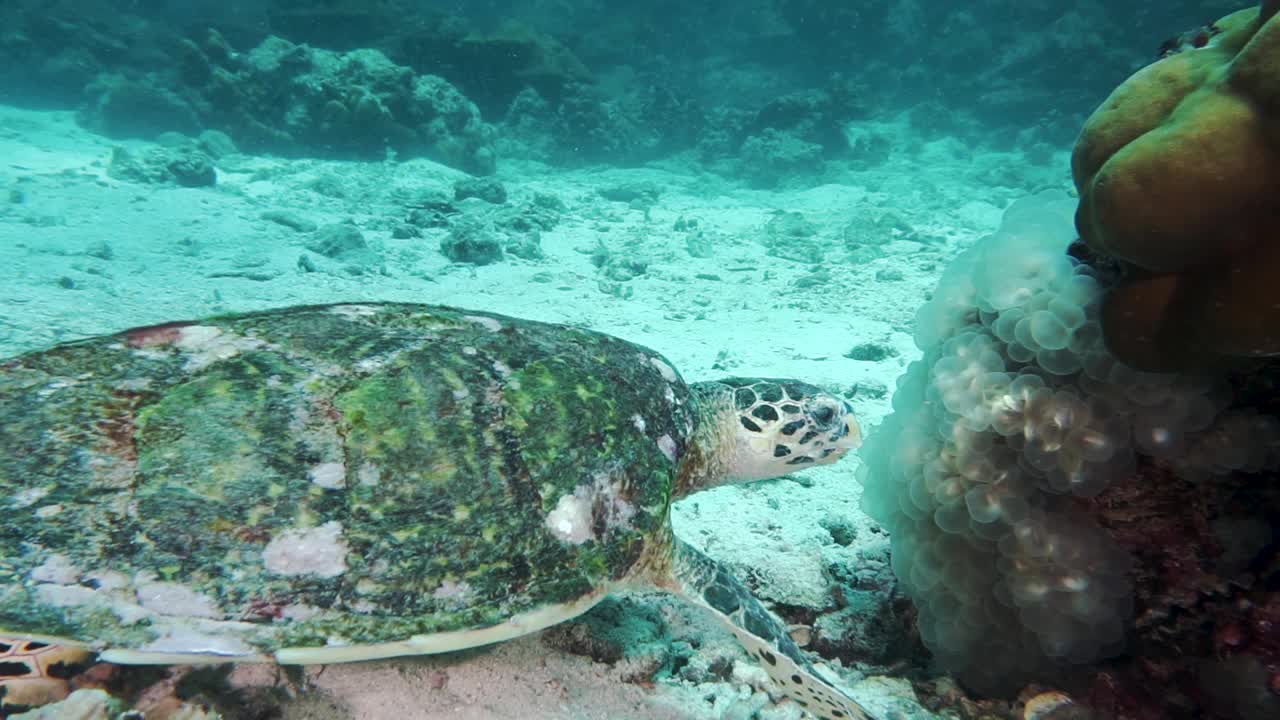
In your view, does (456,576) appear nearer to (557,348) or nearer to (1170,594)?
(557,348)

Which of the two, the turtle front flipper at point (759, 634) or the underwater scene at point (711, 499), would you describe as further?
the turtle front flipper at point (759, 634)

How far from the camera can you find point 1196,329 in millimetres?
1432

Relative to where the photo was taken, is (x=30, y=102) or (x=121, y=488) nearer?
(x=121, y=488)

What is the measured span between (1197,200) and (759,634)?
68.7 inches

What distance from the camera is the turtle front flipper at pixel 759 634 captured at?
1949 mm

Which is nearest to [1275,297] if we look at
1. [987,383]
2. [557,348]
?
[987,383]

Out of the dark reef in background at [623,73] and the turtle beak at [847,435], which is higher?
the dark reef in background at [623,73]

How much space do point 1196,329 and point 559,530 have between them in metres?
1.81

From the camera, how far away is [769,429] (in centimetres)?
285

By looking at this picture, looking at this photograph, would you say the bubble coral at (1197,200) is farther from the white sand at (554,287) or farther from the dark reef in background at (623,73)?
the dark reef in background at (623,73)

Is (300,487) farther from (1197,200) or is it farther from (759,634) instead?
(1197,200)

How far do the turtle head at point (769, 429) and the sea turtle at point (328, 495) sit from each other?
597 millimetres

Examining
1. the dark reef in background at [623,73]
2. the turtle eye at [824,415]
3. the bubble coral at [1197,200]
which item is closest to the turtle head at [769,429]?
the turtle eye at [824,415]

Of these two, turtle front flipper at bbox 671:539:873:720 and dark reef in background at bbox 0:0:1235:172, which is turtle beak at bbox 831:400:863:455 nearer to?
turtle front flipper at bbox 671:539:873:720
